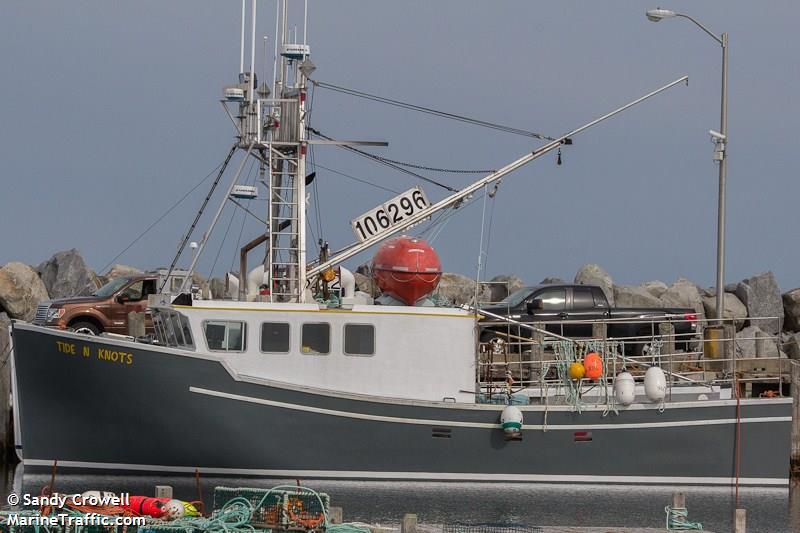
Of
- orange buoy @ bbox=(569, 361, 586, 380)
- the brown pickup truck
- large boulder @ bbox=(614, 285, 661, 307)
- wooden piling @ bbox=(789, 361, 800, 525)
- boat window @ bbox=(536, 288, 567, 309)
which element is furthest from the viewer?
large boulder @ bbox=(614, 285, 661, 307)

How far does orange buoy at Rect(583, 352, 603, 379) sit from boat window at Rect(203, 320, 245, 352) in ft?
19.1

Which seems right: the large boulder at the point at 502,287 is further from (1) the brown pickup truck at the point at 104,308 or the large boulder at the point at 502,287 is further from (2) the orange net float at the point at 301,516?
(2) the orange net float at the point at 301,516

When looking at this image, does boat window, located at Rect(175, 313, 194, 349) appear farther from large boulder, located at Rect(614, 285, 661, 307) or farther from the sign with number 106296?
large boulder, located at Rect(614, 285, 661, 307)

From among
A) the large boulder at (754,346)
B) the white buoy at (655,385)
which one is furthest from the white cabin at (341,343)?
the large boulder at (754,346)

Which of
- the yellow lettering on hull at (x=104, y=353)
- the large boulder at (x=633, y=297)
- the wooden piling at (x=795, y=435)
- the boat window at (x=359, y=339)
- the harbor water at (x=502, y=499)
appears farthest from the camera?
the large boulder at (x=633, y=297)

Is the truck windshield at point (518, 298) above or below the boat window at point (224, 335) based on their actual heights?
above

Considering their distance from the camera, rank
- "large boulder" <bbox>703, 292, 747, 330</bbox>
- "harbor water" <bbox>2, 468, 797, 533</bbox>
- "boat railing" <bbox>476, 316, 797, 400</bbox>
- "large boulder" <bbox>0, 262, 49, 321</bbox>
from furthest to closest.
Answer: "large boulder" <bbox>703, 292, 747, 330</bbox>, "large boulder" <bbox>0, 262, 49, 321</bbox>, "boat railing" <bbox>476, 316, 797, 400</bbox>, "harbor water" <bbox>2, 468, 797, 533</bbox>

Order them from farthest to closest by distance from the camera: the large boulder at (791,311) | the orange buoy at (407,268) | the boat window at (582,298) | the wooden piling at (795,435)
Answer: the large boulder at (791,311) < the boat window at (582,298) < the wooden piling at (795,435) < the orange buoy at (407,268)

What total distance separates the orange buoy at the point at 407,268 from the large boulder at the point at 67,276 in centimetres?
1531

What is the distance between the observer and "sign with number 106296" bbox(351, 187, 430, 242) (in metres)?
24.9

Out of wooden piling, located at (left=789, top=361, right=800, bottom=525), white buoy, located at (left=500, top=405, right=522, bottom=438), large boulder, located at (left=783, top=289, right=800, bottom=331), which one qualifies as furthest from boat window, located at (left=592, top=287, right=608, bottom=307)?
large boulder, located at (left=783, top=289, right=800, bottom=331)

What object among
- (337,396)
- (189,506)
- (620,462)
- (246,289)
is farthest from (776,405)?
(189,506)

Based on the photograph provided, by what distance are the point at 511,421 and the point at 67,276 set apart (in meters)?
17.7

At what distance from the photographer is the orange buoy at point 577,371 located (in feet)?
81.9
